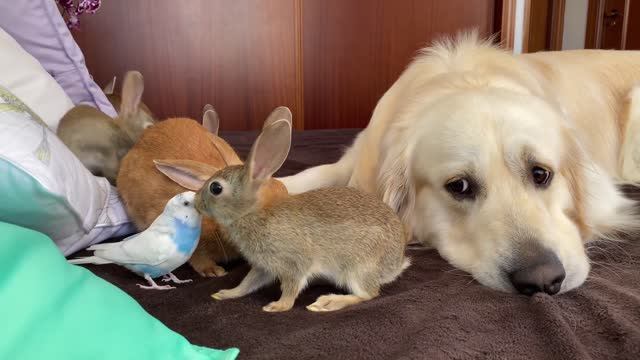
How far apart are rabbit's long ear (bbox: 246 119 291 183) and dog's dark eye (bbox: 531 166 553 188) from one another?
0.71 m

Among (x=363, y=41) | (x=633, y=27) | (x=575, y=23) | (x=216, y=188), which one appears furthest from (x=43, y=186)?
(x=575, y=23)

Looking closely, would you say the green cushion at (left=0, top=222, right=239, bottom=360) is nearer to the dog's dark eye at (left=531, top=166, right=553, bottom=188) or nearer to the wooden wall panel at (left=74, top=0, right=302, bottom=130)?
the dog's dark eye at (left=531, top=166, right=553, bottom=188)

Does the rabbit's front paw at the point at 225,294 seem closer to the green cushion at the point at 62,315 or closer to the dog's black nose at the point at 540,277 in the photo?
the green cushion at the point at 62,315

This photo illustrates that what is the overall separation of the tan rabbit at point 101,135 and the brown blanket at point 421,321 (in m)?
0.45

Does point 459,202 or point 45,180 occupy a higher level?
point 45,180

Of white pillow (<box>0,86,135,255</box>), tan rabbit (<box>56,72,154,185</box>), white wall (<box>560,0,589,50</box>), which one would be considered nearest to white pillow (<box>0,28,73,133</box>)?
tan rabbit (<box>56,72,154,185</box>)

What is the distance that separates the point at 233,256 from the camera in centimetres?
125

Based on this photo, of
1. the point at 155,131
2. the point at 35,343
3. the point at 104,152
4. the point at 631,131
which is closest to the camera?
the point at 35,343

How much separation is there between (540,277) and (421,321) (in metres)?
0.33

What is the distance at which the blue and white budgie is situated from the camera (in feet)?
3.49

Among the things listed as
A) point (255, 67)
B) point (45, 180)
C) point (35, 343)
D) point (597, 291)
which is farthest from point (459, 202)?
point (255, 67)

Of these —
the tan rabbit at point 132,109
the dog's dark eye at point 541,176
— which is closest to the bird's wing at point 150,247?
the tan rabbit at point 132,109

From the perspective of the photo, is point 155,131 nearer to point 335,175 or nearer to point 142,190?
point 142,190

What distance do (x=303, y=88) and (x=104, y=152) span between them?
3190 millimetres
